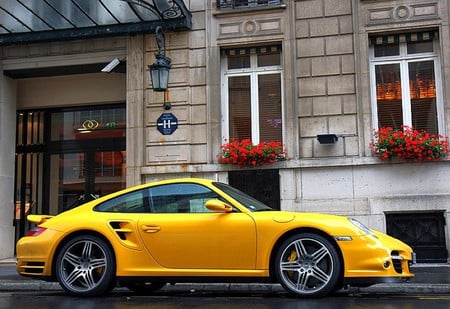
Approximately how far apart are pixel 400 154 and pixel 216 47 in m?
4.60

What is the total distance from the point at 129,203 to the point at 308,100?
601 centimetres

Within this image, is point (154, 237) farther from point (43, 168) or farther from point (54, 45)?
point (43, 168)

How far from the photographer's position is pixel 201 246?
6.93 metres

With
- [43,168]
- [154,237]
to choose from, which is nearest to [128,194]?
[154,237]

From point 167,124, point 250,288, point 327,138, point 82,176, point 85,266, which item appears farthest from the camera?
point 82,176

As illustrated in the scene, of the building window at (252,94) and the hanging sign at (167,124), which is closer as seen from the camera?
the hanging sign at (167,124)

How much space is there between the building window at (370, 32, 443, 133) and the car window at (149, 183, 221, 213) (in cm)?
611

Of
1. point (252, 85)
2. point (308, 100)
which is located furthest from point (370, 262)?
point (252, 85)

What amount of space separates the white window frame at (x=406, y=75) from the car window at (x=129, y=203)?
6.37 metres

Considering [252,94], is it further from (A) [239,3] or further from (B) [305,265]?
(B) [305,265]

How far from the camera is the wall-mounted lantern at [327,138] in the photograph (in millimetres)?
11859

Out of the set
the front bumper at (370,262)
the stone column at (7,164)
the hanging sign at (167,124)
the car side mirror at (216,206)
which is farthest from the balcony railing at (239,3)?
the front bumper at (370,262)

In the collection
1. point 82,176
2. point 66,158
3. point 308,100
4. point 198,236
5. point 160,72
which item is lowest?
point 198,236

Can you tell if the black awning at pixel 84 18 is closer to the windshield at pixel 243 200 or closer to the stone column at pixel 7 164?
the stone column at pixel 7 164
